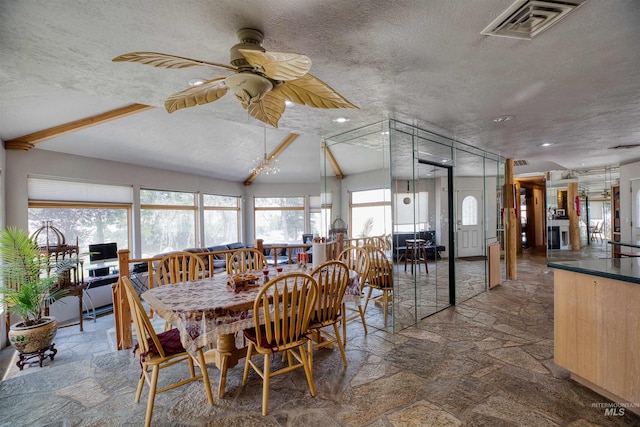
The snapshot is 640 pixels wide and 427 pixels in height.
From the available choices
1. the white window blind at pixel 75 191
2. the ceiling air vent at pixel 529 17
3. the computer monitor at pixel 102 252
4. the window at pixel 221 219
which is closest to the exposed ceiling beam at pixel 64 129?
the white window blind at pixel 75 191

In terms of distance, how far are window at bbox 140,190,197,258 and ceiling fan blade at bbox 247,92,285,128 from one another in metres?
5.52

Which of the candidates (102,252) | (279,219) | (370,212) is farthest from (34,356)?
(279,219)

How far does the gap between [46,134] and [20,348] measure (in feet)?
9.64

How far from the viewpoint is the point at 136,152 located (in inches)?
223

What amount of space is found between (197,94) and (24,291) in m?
3.26

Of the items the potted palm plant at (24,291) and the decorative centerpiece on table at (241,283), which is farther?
the potted palm plant at (24,291)

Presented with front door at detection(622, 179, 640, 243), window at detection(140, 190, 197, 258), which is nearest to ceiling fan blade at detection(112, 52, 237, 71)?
window at detection(140, 190, 197, 258)

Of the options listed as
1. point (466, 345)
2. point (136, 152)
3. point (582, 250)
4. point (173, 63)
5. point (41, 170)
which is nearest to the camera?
point (173, 63)

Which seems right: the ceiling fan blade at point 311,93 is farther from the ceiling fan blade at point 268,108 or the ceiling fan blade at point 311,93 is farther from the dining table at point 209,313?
the dining table at point 209,313

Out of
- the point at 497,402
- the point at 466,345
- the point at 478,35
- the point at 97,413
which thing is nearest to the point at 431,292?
the point at 466,345

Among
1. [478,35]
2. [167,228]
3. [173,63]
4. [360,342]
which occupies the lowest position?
[360,342]

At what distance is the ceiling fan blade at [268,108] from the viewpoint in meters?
1.84

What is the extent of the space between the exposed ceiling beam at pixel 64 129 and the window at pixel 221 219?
143 inches

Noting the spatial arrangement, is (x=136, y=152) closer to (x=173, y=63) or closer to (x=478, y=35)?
(x=173, y=63)
